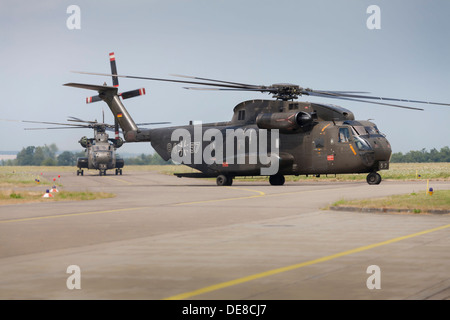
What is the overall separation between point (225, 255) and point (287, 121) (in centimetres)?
2473

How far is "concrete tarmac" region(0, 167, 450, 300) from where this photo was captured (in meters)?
8.66

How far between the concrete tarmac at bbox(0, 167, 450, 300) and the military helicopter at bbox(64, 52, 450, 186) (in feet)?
44.4

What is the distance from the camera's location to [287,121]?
118 ft

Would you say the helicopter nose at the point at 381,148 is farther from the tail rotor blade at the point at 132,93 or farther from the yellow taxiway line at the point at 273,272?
the yellow taxiway line at the point at 273,272

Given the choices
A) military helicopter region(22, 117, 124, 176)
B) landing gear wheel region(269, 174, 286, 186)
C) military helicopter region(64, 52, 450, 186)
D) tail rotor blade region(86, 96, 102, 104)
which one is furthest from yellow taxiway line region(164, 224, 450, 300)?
military helicopter region(22, 117, 124, 176)

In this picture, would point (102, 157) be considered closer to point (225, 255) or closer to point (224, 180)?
point (224, 180)

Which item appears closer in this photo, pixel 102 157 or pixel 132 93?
pixel 132 93

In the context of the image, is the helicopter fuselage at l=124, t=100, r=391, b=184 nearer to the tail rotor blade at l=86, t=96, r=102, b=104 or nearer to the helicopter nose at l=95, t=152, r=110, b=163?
the tail rotor blade at l=86, t=96, r=102, b=104

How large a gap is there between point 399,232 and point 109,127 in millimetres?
52675

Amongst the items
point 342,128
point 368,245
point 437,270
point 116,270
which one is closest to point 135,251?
point 116,270

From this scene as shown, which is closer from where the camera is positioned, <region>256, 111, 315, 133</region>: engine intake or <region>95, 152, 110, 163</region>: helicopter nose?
<region>256, 111, 315, 133</region>: engine intake

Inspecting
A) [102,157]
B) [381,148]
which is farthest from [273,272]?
[102,157]

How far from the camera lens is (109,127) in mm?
65562
